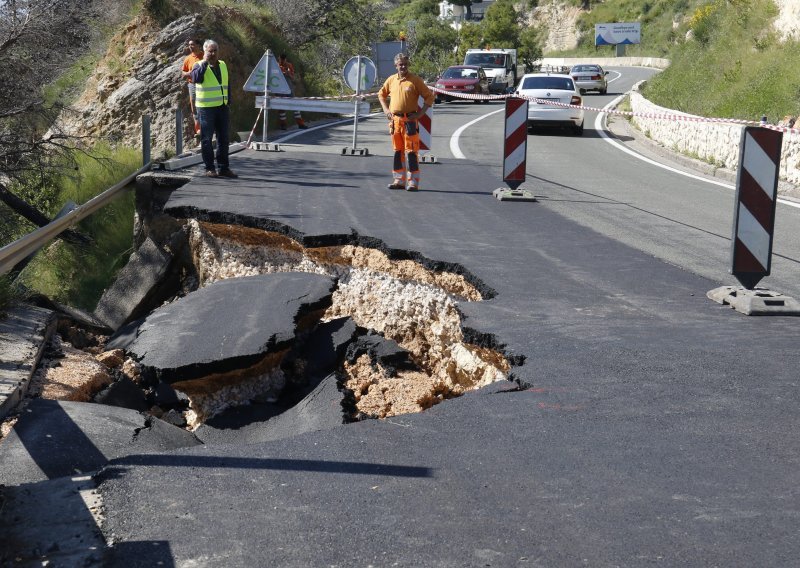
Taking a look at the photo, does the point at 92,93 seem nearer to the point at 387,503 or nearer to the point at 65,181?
→ the point at 65,181

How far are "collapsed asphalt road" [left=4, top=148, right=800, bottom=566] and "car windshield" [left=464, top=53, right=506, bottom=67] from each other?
3408cm

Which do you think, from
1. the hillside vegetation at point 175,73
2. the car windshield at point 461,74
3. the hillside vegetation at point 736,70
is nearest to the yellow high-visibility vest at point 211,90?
the hillside vegetation at point 175,73

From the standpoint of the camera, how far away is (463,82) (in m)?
34.2

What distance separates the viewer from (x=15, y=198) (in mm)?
12875

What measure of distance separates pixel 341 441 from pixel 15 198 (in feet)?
33.7

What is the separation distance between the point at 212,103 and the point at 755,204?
24.8 ft

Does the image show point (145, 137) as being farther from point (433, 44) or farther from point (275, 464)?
point (433, 44)

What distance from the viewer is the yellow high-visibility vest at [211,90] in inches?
468

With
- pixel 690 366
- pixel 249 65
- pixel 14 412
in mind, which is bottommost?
pixel 14 412

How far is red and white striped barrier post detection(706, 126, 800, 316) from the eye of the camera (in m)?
6.27

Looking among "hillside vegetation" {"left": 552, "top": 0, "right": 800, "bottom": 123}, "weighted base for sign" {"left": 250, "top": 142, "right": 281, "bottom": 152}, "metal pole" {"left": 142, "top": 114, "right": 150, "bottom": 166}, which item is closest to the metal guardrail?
"metal pole" {"left": 142, "top": 114, "right": 150, "bottom": 166}

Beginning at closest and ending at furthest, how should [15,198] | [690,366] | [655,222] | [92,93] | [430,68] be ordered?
[690,366] → [655,222] → [15,198] → [92,93] → [430,68]

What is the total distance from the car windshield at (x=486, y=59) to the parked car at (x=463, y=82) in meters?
3.43

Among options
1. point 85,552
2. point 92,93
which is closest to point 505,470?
point 85,552
